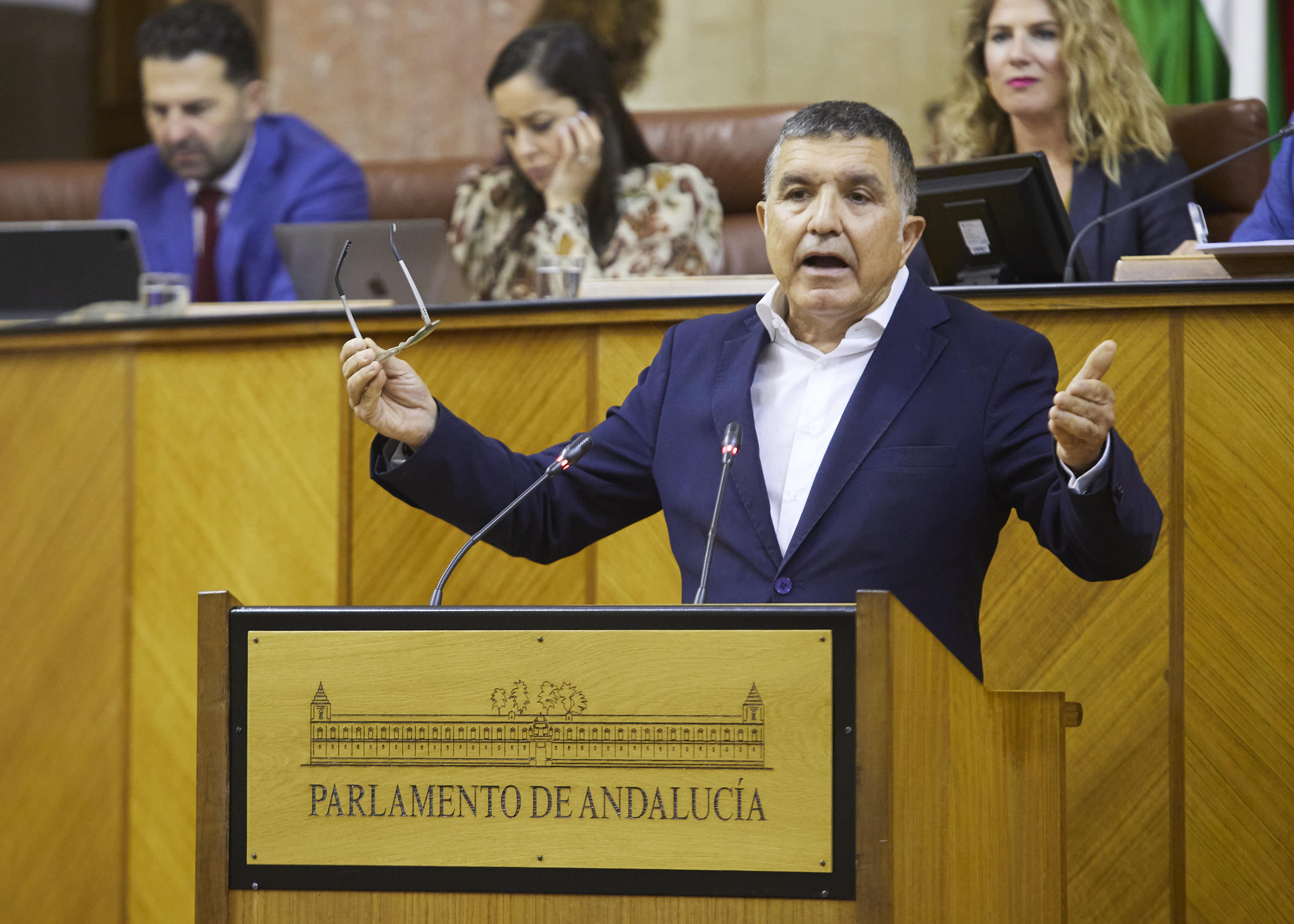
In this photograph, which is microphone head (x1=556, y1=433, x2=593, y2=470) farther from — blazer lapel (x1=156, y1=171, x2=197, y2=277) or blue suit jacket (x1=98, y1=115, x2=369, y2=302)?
blazer lapel (x1=156, y1=171, x2=197, y2=277)

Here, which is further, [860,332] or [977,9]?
[977,9]

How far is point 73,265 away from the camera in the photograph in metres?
2.80

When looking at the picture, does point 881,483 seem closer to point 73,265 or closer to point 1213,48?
point 73,265

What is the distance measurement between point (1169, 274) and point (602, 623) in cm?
125

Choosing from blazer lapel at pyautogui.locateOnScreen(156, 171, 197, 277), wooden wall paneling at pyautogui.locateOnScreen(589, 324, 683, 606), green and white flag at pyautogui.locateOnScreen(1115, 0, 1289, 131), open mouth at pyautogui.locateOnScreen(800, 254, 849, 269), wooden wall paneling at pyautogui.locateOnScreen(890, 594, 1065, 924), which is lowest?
wooden wall paneling at pyautogui.locateOnScreen(890, 594, 1065, 924)

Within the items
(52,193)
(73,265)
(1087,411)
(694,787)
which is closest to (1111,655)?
(1087,411)

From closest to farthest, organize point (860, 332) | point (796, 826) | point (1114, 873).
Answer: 1. point (796, 826)
2. point (860, 332)
3. point (1114, 873)

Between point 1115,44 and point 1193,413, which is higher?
point 1115,44

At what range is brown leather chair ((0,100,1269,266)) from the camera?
3.10 metres

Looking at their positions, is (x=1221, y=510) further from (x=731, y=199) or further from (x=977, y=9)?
(x=731, y=199)

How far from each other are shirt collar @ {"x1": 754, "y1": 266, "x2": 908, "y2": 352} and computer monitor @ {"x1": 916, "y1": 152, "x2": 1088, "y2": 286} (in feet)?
2.08

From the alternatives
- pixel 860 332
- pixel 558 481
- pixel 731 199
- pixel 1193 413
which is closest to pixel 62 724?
pixel 558 481

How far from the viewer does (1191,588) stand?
1988 mm

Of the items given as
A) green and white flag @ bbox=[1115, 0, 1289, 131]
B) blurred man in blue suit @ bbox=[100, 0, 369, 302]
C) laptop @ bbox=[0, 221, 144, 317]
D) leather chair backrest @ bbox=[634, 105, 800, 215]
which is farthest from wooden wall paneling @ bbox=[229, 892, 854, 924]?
green and white flag @ bbox=[1115, 0, 1289, 131]
